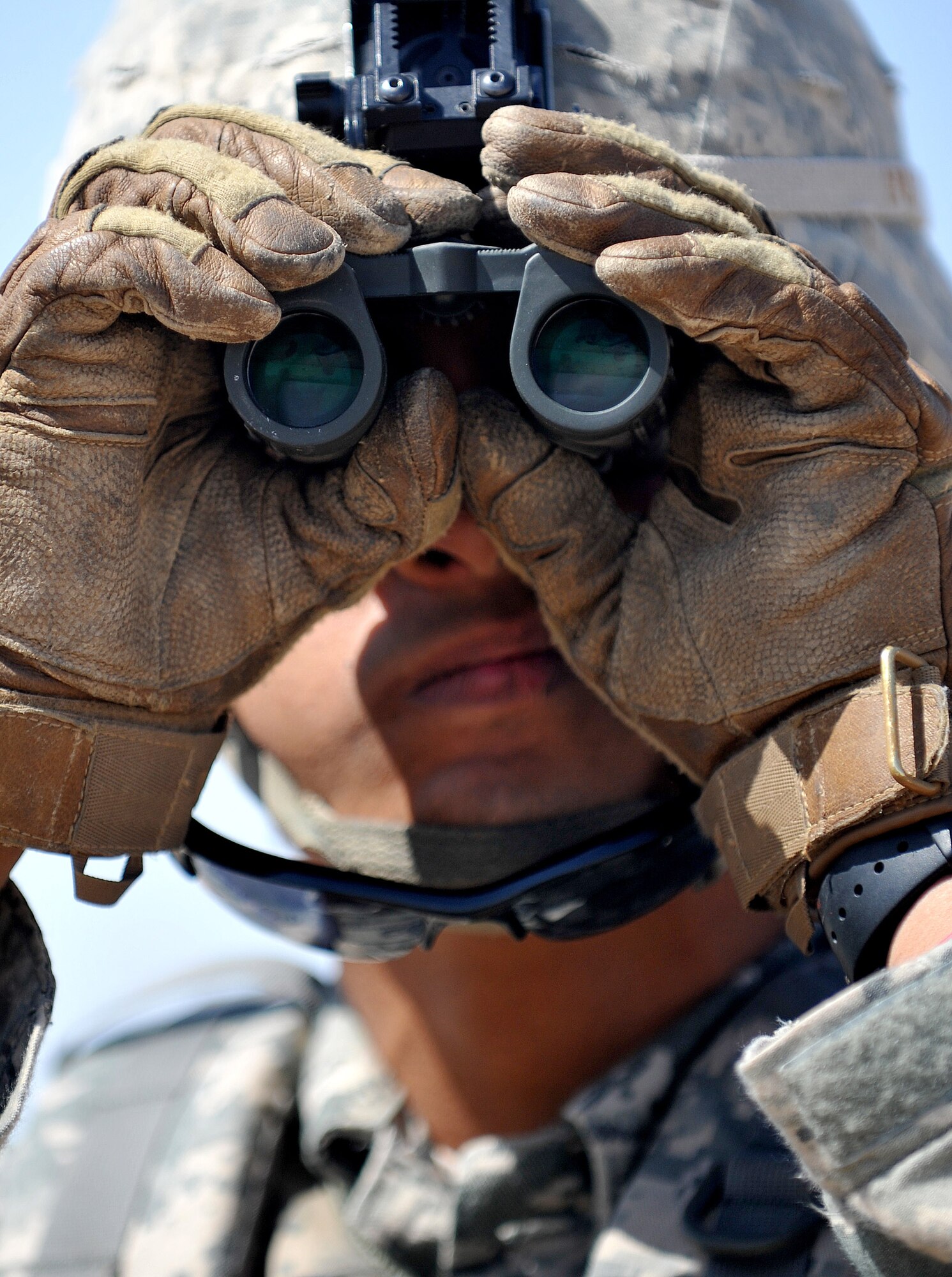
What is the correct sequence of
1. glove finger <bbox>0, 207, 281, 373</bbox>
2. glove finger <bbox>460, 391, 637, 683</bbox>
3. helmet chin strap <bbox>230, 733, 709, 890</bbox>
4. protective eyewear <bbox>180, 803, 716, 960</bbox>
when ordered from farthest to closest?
helmet chin strap <bbox>230, 733, 709, 890</bbox> → protective eyewear <bbox>180, 803, 716, 960</bbox> → glove finger <bbox>460, 391, 637, 683</bbox> → glove finger <bbox>0, 207, 281, 373</bbox>

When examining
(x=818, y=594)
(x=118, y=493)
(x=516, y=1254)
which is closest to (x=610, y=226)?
(x=818, y=594)

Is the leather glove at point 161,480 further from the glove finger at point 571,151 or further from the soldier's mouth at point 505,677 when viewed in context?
the soldier's mouth at point 505,677

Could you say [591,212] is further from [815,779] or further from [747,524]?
[815,779]

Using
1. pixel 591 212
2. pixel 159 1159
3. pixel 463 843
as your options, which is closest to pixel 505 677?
pixel 463 843

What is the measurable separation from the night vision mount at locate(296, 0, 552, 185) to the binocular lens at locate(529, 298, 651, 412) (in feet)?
0.76

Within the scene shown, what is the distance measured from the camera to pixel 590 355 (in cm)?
120

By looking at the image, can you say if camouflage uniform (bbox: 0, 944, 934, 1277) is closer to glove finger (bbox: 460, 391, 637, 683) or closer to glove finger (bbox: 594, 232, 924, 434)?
glove finger (bbox: 460, 391, 637, 683)

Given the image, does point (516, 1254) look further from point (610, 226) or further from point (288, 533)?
point (610, 226)

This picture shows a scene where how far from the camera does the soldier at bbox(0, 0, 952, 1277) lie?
3.83ft

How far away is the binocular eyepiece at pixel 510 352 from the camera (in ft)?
3.86

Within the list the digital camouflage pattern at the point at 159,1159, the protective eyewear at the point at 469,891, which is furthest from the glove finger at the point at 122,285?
the digital camouflage pattern at the point at 159,1159

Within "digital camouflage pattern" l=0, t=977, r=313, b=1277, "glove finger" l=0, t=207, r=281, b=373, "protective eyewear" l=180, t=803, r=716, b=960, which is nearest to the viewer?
"glove finger" l=0, t=207, r=281, b=373

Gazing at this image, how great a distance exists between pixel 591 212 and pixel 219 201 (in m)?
0.31

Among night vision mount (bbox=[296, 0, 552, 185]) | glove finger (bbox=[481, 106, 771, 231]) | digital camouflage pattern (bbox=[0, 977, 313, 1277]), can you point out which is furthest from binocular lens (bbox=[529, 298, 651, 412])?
digital camouflage pattern (bbox=[0, 977, 313, 1277])
